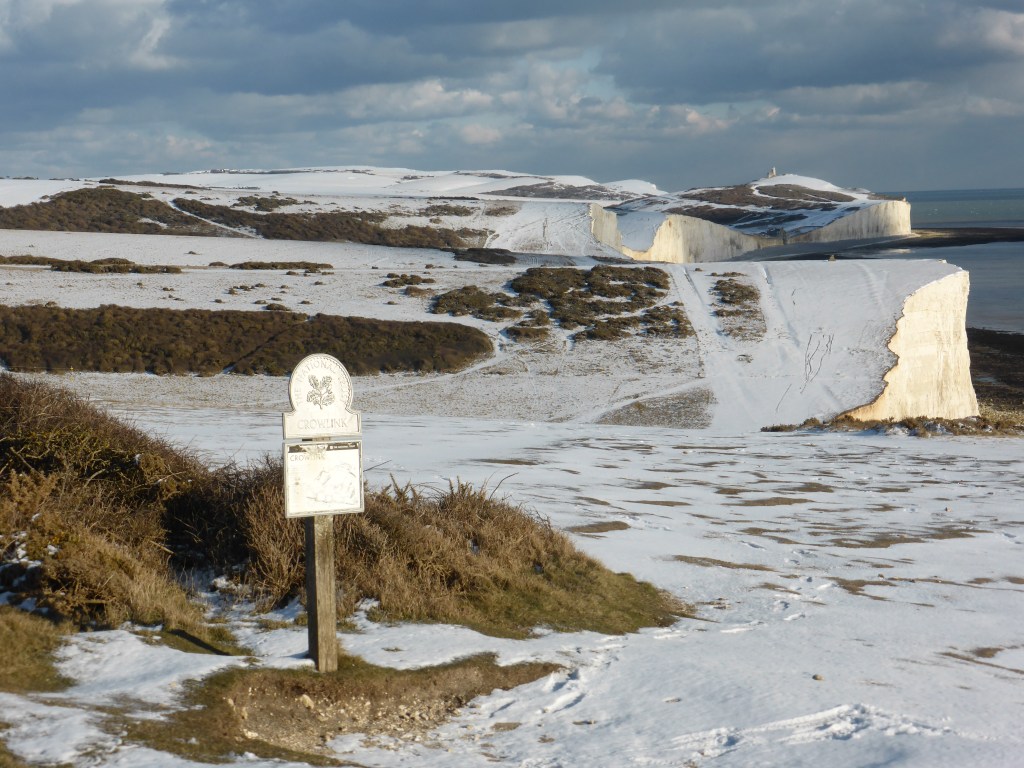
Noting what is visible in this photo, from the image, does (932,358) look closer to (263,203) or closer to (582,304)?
(582,304)

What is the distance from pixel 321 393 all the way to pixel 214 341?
3301 cm

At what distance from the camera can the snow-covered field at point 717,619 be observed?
582 cm

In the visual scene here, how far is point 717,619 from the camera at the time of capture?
8375mm

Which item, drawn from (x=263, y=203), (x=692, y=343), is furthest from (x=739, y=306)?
(x=263, y=203)

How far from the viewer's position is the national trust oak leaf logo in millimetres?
6344

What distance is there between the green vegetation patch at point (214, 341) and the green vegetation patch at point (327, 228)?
3956 centimetres

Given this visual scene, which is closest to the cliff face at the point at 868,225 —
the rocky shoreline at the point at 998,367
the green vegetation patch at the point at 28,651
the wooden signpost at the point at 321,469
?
the rocky shoreline at the point at 998,367

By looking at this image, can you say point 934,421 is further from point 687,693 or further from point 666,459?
point 687,693

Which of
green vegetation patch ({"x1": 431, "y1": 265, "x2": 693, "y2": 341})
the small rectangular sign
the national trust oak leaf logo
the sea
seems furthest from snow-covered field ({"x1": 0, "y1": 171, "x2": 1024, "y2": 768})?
the sea

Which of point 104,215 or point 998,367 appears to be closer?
point 998,367

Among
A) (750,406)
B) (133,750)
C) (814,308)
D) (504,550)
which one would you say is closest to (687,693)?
(504,550)

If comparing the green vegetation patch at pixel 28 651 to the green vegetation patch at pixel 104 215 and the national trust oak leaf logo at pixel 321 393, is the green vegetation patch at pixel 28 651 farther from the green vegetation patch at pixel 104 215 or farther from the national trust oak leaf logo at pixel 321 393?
the green vegetation patch at pixel 104 215

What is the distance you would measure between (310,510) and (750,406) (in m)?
27.5

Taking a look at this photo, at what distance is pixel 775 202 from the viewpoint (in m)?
186
